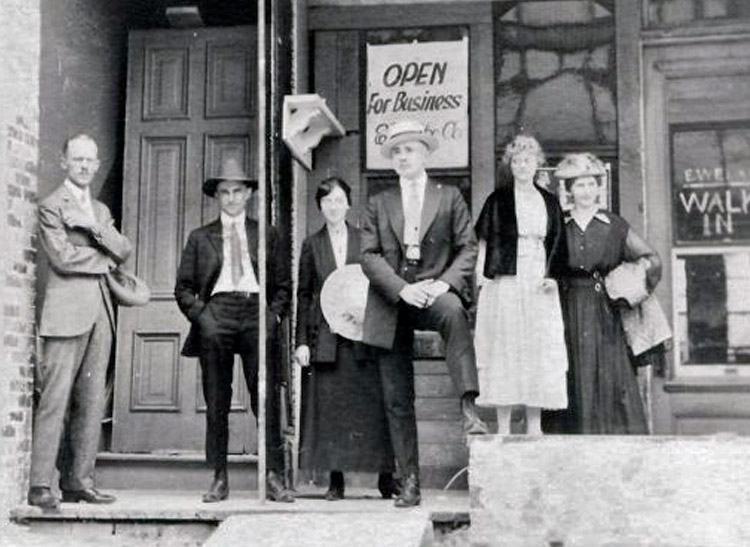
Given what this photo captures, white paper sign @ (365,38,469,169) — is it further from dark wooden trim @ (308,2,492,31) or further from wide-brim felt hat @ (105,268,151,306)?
wide-brim felt hat @ (105,268,151,306)

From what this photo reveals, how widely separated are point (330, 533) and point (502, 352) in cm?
156

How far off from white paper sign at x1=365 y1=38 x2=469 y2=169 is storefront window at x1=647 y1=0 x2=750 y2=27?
1.31 metres

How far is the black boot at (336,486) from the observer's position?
6993 millimetres

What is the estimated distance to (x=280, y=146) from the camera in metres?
7.68

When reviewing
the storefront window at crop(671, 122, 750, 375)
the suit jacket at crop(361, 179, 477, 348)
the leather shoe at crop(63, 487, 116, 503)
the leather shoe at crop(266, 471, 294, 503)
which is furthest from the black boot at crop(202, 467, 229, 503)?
the storefront window at crop(671, 122, 750, 375)

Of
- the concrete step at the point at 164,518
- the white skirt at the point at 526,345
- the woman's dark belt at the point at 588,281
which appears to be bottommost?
the concrete step at the point at 164,518

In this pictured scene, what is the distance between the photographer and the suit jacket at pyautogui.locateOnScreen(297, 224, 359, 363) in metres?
6.93

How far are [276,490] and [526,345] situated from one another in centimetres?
163

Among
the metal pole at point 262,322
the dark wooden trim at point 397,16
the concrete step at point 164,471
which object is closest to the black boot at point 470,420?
the metal pole at point 262,322

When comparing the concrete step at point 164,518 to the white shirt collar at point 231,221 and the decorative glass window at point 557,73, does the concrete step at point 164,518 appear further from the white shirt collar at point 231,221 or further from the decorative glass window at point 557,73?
the decorative glass window at point 557,73

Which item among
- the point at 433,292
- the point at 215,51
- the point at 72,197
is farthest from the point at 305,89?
the point at 433,292

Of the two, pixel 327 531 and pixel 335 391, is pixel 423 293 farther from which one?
pixel 327 531

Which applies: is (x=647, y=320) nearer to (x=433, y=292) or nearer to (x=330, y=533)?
(x=433, y=292)

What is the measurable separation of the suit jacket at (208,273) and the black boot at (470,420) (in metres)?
1.29
